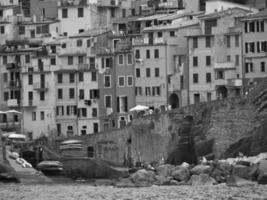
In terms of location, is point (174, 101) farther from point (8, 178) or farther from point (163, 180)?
point (163, 180)

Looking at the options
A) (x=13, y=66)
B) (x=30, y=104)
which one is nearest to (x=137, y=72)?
(x=30, y=104)

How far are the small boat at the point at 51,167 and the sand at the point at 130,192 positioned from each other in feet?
29.8

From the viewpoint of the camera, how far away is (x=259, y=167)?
119438mm

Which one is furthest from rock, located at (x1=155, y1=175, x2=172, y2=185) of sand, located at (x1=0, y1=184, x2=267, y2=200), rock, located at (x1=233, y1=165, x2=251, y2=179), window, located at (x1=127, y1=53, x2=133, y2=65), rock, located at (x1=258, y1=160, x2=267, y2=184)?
window, located at (x1=127, y1=53, x2=133, y2=65)

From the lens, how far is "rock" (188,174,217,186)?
12038cm

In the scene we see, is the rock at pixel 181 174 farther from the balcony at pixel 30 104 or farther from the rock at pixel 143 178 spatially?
the balcony at pixel 30 104

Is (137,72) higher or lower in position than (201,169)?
higher

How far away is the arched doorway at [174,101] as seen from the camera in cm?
14812

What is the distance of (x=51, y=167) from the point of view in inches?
5266

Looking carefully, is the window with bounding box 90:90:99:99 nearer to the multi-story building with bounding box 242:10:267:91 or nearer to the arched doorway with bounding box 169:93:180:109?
the arched doorway with bounding box 169:93:180:109

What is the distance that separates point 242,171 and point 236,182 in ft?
9.95

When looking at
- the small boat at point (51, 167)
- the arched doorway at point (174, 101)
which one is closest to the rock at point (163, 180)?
the small boat at point (51, 167)

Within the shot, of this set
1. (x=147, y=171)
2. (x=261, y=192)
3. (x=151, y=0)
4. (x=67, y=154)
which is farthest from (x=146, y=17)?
(x=261, y=192)

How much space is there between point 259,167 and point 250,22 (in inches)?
1003
